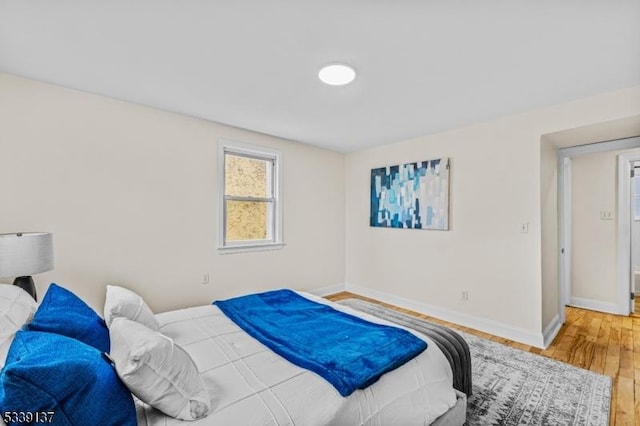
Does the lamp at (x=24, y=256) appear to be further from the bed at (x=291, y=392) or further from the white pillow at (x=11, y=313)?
the bed at (x=291, y=392)

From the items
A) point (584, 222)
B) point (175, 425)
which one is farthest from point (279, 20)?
point (584, 222)

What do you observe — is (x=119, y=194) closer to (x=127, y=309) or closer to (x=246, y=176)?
(x=246, y=176)

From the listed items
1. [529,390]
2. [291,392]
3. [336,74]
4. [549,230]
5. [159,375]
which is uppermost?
[336,74]

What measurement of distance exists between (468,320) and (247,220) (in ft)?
10.1

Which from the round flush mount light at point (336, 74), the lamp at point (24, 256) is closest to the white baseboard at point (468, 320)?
the round flush mount light at point (336, 74)

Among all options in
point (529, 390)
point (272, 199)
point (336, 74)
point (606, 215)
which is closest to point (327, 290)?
point (272, 199)

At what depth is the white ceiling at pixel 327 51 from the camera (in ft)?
5.38

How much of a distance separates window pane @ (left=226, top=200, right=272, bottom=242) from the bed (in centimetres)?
204

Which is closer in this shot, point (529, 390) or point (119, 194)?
point (529, 390)

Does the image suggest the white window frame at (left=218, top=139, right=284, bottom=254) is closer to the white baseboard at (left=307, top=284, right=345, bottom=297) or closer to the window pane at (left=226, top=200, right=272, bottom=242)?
the window pane at (left=226, top=200, right=272, bottom=242)

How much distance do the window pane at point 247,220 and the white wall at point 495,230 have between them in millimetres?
1934

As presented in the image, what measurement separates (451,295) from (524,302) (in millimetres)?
798

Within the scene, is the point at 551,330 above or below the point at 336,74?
below

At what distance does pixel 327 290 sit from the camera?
16.0 ft
